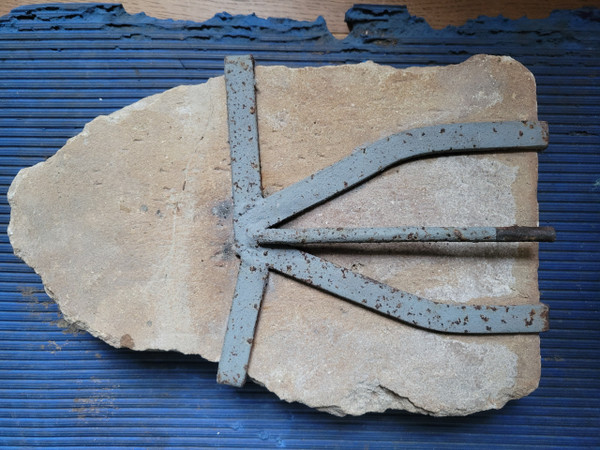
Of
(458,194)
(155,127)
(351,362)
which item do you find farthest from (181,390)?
(458,194)

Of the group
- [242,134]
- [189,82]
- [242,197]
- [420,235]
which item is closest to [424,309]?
[420,235]

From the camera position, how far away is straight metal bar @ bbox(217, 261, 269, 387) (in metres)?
1.35

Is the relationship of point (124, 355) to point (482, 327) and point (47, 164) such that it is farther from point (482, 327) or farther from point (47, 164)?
point (482, 327)

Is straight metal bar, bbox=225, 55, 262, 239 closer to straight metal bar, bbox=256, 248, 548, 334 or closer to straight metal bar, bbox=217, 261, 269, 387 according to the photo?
straight metal bar, bbox=217, 261, 269, 387

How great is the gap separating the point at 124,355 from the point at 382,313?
97 cm

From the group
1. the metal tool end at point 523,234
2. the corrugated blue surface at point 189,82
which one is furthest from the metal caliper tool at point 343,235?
the corrugated blue surface at point 189,82

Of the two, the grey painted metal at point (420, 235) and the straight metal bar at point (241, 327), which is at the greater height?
the grey painted metal at point (420, 235)

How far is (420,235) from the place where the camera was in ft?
4.31

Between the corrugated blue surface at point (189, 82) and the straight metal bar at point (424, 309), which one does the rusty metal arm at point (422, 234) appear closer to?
the straight metal bar at point (424, 309)

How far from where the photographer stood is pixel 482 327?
135 centimetres

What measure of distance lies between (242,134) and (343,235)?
0.44 meters

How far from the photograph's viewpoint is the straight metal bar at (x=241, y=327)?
1.35 meters

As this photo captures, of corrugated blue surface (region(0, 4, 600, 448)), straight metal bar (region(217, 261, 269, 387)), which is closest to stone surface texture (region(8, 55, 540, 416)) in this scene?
straight metal bar (region(217, 261, 269, 387))

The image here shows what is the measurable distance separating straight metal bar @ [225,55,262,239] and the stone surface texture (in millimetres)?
39
